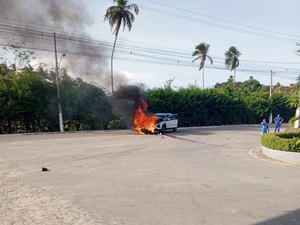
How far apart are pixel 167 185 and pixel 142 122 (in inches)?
853

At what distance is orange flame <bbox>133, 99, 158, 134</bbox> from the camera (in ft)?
99.5

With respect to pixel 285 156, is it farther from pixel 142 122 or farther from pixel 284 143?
pixel 142 122

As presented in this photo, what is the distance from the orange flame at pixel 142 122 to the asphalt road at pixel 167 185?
12814 mm

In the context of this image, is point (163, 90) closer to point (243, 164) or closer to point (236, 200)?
point (243, 164)

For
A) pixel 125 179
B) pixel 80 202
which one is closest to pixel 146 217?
pixel 80 202

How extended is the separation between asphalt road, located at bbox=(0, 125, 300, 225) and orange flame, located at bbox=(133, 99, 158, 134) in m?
12.8

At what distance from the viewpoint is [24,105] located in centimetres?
3062

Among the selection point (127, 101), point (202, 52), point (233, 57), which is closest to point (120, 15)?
point (127, 101)

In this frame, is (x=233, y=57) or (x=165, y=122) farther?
(x=233, y=57)

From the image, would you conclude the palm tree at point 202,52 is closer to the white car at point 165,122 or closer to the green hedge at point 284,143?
the white car at point 165,122

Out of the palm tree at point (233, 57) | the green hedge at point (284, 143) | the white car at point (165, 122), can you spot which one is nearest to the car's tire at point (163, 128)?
the white car at point (165, 122)

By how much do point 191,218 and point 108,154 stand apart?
1028cm

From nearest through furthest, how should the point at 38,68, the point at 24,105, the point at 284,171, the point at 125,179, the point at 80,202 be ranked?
1. the point at 80,202
2. the point at 125,179
3. the point at 284,171
4. the point at 24,105
5. the point at 38,68

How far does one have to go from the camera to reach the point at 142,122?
31.5 meters
